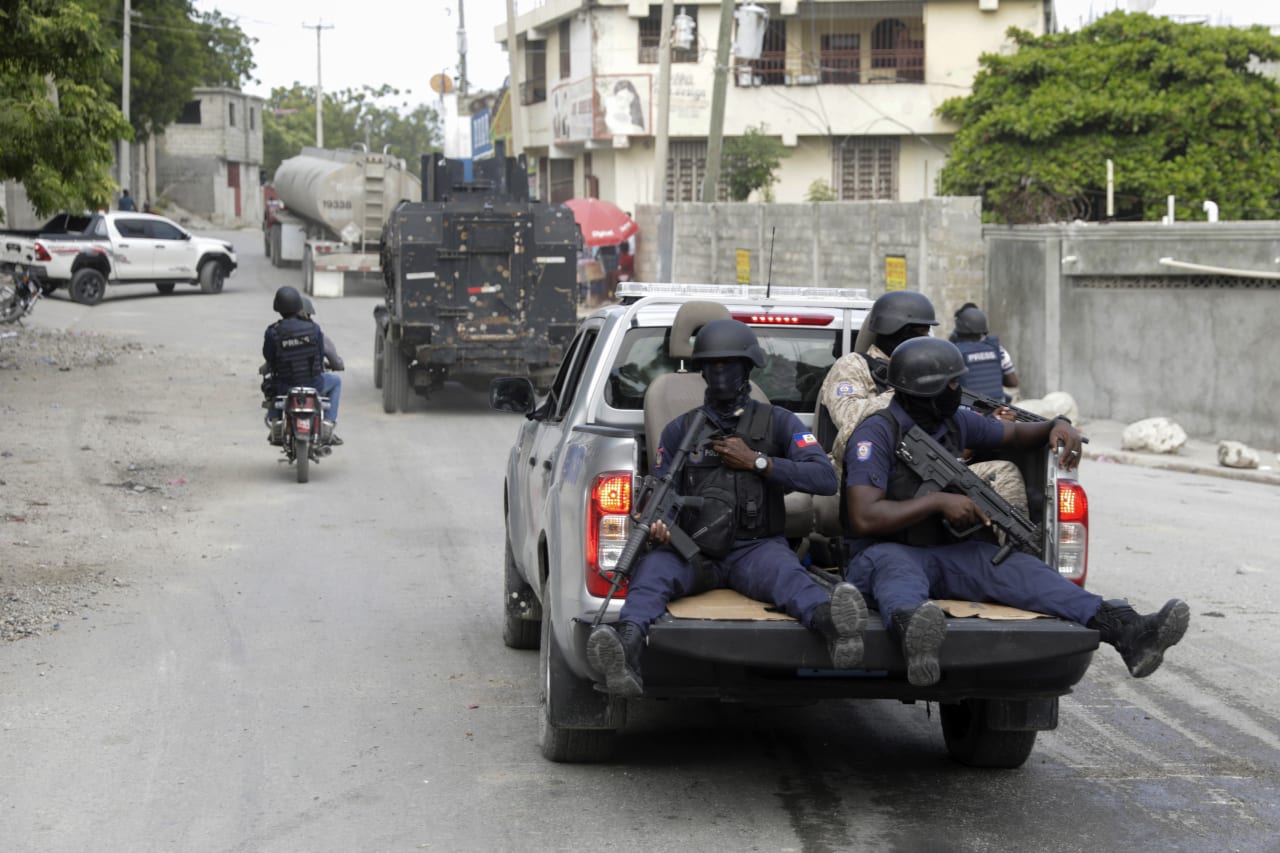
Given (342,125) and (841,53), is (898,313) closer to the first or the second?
(841,53)

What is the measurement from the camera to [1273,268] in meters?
16.4

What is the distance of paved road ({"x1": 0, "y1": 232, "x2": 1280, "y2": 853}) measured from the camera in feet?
17.5

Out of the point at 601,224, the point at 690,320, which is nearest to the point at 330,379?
the point at 690,320

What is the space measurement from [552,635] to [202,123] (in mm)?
81092

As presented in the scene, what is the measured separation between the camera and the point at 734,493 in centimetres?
570

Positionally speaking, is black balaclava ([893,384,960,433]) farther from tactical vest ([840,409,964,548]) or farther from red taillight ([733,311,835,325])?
red taillight ([733,311,835,325])

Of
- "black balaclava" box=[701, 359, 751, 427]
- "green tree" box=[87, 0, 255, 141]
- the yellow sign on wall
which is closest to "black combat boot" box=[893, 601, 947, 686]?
"black balaclava" box=[701, 359, 751, 427]

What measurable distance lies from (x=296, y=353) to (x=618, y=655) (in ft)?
29.4

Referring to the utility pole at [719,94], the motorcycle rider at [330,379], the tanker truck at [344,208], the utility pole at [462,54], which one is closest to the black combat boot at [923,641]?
the motorcycle rider at [330,379]

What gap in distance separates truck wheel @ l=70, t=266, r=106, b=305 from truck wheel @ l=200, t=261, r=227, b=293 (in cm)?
303

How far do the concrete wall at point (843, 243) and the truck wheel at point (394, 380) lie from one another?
4.25 m

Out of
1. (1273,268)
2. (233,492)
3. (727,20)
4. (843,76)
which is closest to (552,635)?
(233,492)

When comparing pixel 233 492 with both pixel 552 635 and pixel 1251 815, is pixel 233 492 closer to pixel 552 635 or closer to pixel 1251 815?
pixel 552 635

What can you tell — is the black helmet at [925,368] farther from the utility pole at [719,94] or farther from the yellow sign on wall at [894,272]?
the utility pole at [719,94]
